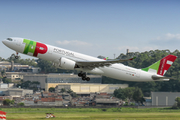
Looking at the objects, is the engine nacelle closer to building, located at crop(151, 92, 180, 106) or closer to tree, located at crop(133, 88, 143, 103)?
building, located at crop(151, 92, 180, 106)

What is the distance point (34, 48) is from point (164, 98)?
99.8m

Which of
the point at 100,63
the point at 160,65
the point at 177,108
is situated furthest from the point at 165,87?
the point at 100,63

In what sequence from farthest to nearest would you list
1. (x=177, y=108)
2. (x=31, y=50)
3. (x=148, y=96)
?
(x=148, y=96)
(x=177, y=108)
(x=31, y=50)

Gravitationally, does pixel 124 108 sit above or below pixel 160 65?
below

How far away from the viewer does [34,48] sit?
206ft

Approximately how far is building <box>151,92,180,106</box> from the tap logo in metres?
97.3

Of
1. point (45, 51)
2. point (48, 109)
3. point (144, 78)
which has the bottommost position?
point (48, 109)

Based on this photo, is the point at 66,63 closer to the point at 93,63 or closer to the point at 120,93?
the point at 93,63

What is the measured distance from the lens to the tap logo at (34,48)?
62.8m

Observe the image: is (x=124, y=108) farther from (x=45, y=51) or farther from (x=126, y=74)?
(x=45, y=51)

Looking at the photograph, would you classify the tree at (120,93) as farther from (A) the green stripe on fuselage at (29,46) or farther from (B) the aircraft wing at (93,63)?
(A) the green stripe on fuselage at (29,46)

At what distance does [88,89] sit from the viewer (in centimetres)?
18462

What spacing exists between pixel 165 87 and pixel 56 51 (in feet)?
419

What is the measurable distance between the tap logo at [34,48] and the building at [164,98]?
9731cm
